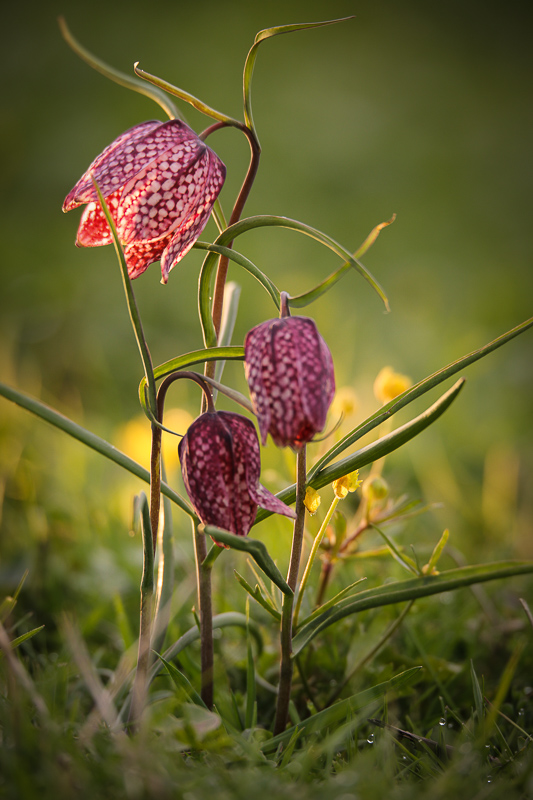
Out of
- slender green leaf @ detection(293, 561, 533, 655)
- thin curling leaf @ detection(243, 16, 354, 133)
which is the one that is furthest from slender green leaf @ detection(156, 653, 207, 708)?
thin curling leaf @ detection(243, 16, 354, 133)

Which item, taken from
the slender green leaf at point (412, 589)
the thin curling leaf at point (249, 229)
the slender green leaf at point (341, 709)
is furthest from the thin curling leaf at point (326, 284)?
the slender green leaf at point (341, 709)

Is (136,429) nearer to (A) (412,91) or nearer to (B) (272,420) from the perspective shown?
(B) (272,420)

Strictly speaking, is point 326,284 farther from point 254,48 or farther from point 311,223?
point 311,223

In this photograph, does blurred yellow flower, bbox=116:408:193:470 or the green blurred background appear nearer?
blurred yellow flower, bbox=116:408:193:470

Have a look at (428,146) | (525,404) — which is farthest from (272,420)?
(428,146)

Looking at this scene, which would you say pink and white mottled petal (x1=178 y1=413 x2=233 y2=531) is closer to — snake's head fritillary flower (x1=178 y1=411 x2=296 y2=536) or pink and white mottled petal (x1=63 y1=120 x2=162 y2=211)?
snake's head fritillary flower (x1=178 y1=411 x2=296 y2=536)

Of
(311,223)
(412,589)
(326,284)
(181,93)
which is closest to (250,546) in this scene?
(412,589)
